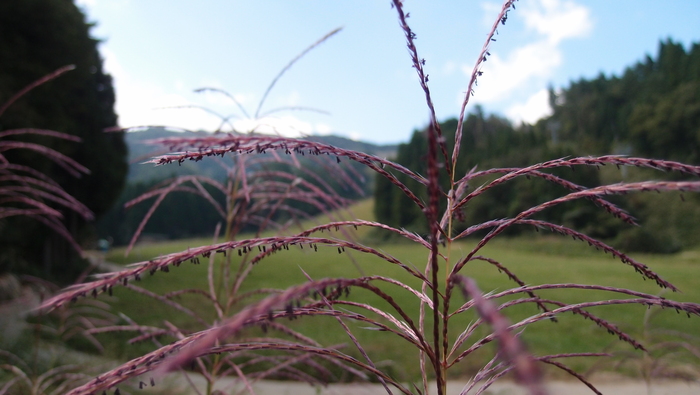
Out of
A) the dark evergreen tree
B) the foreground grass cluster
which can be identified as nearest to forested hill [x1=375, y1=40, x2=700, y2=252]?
the dark evergreen tree

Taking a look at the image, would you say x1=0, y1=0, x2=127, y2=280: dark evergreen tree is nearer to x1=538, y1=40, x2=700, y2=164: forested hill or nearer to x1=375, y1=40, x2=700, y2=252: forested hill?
x1=375, y1=40, x2=700, y2=252: forested hill

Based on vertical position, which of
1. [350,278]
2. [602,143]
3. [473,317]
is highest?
[602,143]

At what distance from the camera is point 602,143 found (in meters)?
40.7

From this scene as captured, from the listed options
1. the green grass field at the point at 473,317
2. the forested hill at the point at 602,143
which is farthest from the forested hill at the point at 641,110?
the green grass field at the point at 473,317

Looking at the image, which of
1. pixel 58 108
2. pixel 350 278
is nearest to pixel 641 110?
pixel 58 108

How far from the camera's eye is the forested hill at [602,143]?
2320 centimetres

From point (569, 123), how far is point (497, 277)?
133 ft

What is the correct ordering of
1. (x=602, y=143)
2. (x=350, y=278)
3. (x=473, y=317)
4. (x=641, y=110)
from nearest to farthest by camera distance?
(x=350, y=278) → (x=473, y=317) → (x=641, y=110) → (x=602, y=143)

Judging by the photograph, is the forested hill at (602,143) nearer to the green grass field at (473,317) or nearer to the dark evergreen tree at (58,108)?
the green grass field at (473,317)

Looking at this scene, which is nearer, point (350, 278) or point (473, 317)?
point (350, 278)

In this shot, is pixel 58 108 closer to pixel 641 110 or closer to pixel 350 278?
pixel 350 278

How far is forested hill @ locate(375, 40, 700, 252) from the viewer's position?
23.2m

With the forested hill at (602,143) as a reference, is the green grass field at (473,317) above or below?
below

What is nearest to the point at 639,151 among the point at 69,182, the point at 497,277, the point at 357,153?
the point at 497,277
